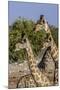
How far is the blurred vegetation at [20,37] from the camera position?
178 centimetres

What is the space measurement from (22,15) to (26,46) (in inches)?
10.2

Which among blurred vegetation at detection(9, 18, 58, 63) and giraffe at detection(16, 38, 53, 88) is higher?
blurred vegetation at detection(9, 18, 58, 63)

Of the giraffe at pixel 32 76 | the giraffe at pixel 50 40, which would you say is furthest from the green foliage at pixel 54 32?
the giraffe at pixel 32 76

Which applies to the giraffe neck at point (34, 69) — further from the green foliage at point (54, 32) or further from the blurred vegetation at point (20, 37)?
the green foliage at point (54, 32)

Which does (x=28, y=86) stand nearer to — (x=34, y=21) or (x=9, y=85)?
(x=9, y=85)

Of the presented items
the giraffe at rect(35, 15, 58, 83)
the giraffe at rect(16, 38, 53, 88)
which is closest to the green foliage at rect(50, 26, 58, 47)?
the giraffe at rect(35, 15, 58, 83)

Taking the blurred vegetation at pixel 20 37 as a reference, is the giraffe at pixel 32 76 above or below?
below

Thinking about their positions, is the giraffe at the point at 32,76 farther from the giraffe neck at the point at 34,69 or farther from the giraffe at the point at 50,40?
the giraffe at the point at 50,40

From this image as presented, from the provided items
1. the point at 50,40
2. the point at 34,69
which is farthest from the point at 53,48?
the point at 34,69

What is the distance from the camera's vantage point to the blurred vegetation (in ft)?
5.84

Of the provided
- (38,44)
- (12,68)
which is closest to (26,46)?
(38,44)

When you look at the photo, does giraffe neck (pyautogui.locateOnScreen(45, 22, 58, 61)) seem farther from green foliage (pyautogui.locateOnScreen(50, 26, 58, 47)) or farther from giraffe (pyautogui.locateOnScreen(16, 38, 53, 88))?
giraffe (pyautogui.locateOnScreen(16, 38, 53, 88))

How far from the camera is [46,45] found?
73.2 inches

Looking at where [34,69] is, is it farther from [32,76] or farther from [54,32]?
[54,32]
